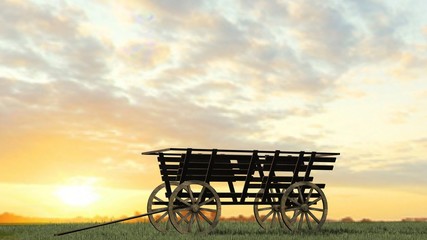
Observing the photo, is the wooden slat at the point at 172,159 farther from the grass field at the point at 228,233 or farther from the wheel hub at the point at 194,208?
the grass field at the point at 228,233

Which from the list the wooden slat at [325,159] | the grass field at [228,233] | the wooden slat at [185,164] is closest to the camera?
the grass field at [228,233]

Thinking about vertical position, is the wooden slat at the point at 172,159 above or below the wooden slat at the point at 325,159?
below

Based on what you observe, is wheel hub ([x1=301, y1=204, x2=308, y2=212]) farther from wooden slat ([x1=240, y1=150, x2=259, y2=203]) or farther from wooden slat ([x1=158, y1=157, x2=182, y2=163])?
wooden slat ([x1=158, y1=157, x2=182, y2=163])

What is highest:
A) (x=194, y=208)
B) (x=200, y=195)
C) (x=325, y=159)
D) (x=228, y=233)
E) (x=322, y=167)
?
(x=325, y=159)

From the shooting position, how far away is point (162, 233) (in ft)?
50.5

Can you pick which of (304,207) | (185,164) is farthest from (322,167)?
(185,164)

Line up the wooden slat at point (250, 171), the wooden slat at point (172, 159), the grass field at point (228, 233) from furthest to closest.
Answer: the wooden slat at point (250, 171) < the wooden slat at point (172, 159) < the grass field at point (228, 233)

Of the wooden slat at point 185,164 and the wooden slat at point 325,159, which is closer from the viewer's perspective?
the wooden slat at point 185,164

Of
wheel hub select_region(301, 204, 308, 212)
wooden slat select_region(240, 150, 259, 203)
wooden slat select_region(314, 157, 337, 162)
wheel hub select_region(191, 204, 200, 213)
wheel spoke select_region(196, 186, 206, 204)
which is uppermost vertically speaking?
wooden slat select_region(314, 157, 337, 162)

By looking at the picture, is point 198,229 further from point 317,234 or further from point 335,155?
point 335,155

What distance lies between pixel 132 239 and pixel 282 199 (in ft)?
14.6

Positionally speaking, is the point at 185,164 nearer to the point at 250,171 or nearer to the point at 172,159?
the point at 172,159

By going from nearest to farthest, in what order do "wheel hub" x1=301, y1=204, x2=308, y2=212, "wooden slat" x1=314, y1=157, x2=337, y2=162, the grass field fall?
the grass field < "wheel hub" x1=301, y1=204, x2=308, y2=212 < "wooden slat" x1=314, y1=157, x2=337, y2=162

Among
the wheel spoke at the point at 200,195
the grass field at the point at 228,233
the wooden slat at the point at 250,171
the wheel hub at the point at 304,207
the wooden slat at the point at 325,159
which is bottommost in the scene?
the grass field at the point at 228,233
